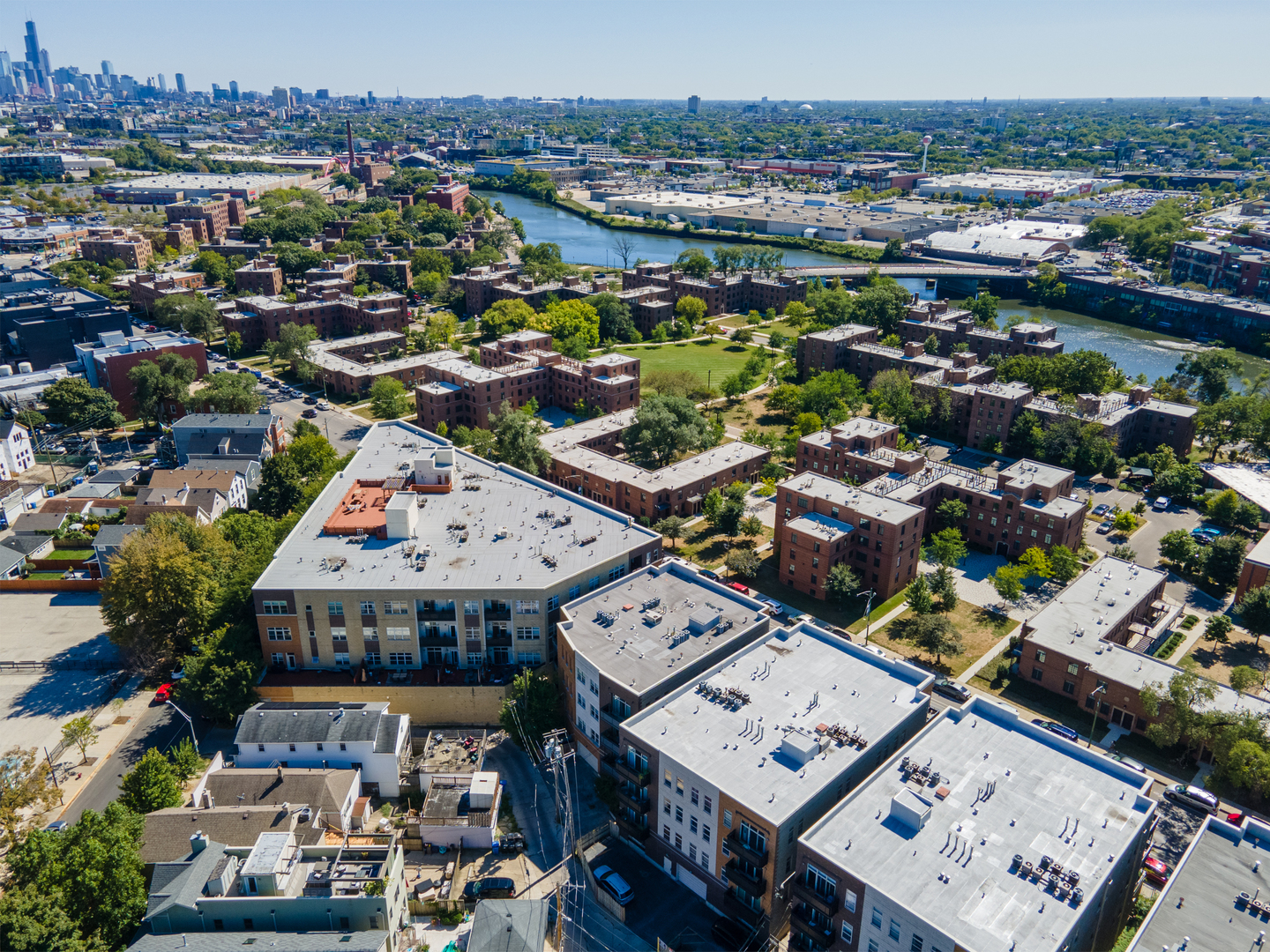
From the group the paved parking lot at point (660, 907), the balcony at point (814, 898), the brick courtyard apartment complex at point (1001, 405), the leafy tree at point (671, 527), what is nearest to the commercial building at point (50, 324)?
the leafy tree at point (671, 527)

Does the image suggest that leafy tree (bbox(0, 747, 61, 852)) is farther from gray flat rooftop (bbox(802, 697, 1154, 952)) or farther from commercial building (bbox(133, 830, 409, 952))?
gray flat rooftop (bbox(802, 697, 1154, 952))

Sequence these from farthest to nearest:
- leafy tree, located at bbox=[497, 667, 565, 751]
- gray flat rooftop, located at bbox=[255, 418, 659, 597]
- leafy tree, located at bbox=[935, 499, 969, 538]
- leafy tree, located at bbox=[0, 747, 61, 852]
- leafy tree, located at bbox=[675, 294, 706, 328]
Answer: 1. leafy tree, located at bbox=[675, 294, 706, 328]
2. leafy tree, located at bbox=[935, 499, 969, 538]
3. gray flat rooftop, located at bbox=[255, 418, 659, 597]
4. leafy tree, located at bbox=[497, 667, 565, 751]
5. leafy tree, located at bbox=[0, 747, 61, 852]

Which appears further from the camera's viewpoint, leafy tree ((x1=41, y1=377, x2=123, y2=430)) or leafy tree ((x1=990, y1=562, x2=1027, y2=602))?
leafy tree ((x1=41, y1=377, x2=123, y2=430))

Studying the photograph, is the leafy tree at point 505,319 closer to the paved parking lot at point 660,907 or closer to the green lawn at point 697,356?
the green lawn at point 697,356

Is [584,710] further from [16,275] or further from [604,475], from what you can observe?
[16,275]

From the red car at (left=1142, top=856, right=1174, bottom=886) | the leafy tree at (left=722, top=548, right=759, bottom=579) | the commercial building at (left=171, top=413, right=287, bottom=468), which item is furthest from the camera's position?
the commercial building at (left=171, top=413, right=287, bottom=468)

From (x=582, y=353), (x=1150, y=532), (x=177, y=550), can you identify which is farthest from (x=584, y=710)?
(x=582, y=353)

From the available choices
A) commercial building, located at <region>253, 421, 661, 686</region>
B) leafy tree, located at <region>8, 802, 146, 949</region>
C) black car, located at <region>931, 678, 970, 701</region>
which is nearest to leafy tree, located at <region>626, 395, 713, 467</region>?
commercial building, located at <region>253, 421, 661, 686</region>

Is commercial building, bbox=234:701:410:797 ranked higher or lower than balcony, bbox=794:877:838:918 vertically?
lower
